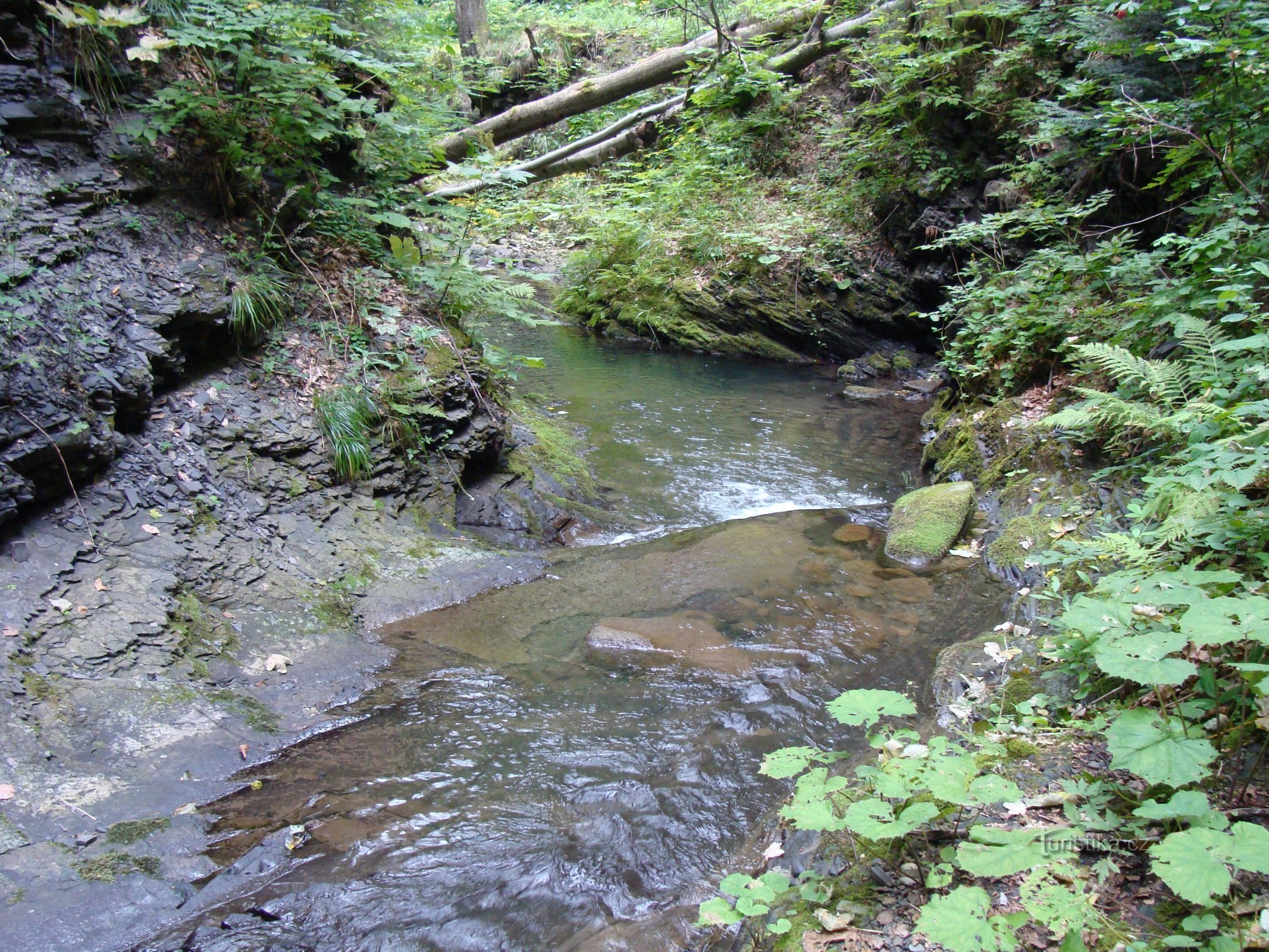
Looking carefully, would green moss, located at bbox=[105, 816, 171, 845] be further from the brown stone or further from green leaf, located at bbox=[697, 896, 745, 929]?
the brown stone

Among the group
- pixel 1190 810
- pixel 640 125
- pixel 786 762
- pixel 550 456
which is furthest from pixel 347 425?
pixel 640 125

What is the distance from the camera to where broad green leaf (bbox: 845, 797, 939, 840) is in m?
2.01

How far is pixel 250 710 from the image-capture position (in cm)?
373

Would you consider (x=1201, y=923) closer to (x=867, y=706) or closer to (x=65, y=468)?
(x=867, y=706)

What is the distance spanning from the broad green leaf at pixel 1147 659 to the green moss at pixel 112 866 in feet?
11.4

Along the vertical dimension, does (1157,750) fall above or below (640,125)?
below

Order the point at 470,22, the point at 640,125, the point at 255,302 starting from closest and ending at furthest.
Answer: the point at 255,302
the point at 640,125
the point at 470,22

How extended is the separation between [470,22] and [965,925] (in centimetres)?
1960

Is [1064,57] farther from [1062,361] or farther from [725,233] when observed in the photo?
[725,233]

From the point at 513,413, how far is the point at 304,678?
4.36m

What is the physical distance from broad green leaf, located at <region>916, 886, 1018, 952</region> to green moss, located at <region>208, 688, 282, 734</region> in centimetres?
324

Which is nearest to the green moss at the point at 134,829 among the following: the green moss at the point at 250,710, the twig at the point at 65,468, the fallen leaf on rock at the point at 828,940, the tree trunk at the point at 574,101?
the green moss at the point at 250,710

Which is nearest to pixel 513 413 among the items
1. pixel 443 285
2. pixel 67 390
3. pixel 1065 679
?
pixel 443 285

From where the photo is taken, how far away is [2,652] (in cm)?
329
